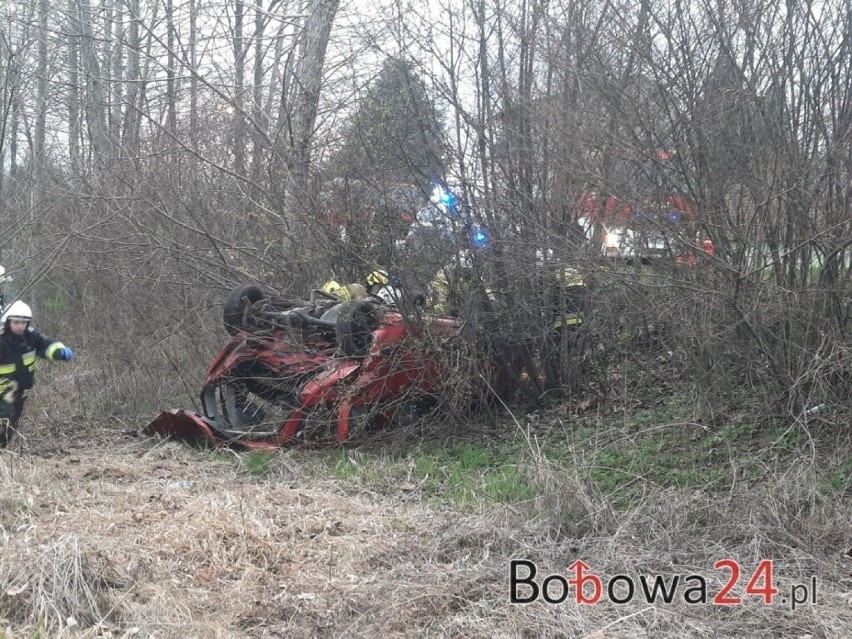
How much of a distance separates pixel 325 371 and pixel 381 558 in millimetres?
3017

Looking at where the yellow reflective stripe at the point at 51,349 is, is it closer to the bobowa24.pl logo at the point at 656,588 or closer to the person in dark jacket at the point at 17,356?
the person in dark jacket at the point at 17,356

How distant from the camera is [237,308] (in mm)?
8234

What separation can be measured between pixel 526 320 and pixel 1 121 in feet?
21.5

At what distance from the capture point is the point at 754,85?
6.58 meters

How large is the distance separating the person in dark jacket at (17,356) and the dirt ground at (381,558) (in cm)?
163

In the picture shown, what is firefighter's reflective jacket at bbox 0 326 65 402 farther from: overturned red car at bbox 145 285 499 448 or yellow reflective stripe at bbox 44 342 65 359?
overturned red car at bbox 145 285 499 448

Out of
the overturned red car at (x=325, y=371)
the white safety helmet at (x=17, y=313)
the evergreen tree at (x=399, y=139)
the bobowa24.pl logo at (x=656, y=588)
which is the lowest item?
the bobowa24.pl logo at (x=656, y=588)

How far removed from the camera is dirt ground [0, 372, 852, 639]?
407 centimetres

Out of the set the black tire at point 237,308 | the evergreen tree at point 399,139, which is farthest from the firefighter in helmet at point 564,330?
the black tire at point 237,308

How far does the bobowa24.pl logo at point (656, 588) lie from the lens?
428 centimetres

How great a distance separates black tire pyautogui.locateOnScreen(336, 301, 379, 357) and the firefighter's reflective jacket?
248 centimetres

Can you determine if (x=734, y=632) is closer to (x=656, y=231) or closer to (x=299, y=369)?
(x=656, y=231)

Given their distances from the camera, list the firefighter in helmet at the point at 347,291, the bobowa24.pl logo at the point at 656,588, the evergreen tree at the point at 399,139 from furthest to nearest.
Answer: the firefighter in helmet at the point at 347,291, the evergreen tree at the point at 399,139, the bobowa24.pl logo at the point at 656,588

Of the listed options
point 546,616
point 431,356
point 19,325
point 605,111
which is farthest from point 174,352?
point 546,616
